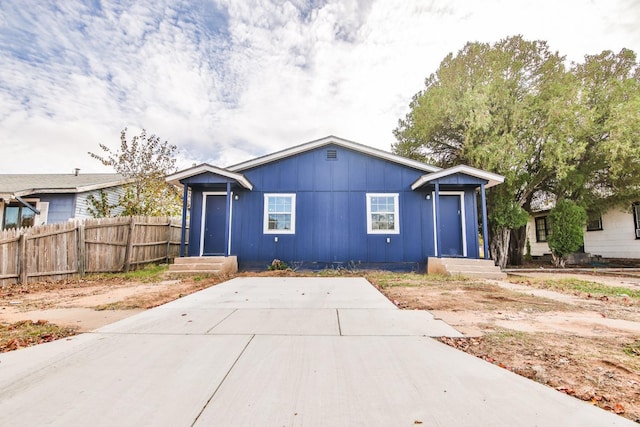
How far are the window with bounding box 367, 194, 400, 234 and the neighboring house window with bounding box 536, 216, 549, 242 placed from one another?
485 inches

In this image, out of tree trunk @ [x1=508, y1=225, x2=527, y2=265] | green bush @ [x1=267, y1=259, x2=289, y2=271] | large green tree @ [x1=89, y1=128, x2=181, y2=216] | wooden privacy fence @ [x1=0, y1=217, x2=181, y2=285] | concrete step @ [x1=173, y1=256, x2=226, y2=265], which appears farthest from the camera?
tree trunk @ [x1=508, y1=225, x2=527, y2=265]

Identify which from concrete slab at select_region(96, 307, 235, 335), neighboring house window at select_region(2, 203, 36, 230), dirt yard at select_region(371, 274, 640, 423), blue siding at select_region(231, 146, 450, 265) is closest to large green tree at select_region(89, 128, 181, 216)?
neighboring house window at select_region(2, 203, 36, 230)

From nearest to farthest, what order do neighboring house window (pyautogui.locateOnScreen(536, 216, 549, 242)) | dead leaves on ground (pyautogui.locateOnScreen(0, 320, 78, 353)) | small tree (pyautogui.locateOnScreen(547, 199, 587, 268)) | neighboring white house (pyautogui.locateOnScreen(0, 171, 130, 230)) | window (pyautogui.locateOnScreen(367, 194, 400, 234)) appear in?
dead leaves on ground (pyautogui.locateOnScreen(0, 320, 78, 353))
window (pyautogui.locateOnScreen(367, 194, 400, 234))
small tree (pyautogui.locateOnScreen(547, 199, 587, 268))
neighboring white house (pyautogui.locateOnScreen(0, 171, 130, 230))
neighboring house window (pyautogui.locateOnScreen(536, 216, 549, 242))

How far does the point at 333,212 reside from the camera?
9.57 meters

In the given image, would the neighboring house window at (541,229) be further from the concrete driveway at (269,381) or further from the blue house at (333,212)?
the concrete driveway at (269,381)

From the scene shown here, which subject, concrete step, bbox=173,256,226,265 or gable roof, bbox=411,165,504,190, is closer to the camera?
concrete step, bbox=173,256,226,265

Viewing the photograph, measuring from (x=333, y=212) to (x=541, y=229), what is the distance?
1458 cm

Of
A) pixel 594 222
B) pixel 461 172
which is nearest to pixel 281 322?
pixel 461 172

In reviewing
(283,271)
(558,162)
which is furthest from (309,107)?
(558,162)

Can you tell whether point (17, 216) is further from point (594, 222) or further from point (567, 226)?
point (594, 222)

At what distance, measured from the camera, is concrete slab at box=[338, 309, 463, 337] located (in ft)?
9.82

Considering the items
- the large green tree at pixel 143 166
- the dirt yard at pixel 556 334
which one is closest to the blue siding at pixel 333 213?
the dirt yard at pixel 556 334

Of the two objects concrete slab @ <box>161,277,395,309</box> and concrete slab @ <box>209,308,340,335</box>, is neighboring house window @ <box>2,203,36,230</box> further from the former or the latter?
concrete slab @ <box>209,308,340,335</box>

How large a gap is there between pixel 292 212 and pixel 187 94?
736 centimetres
